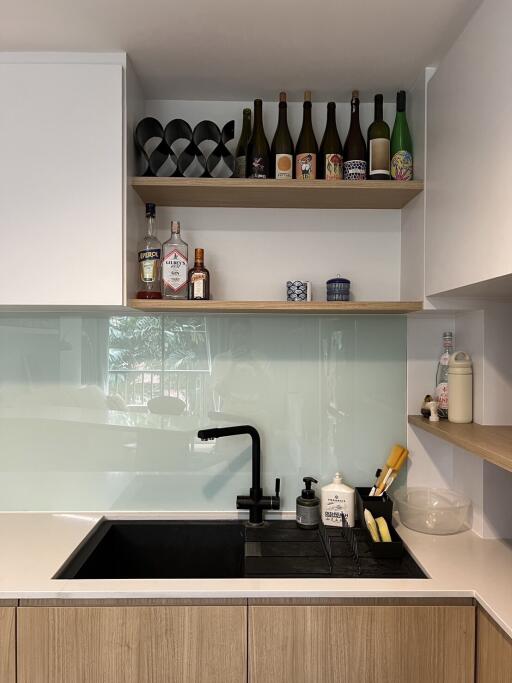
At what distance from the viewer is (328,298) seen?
1822mm

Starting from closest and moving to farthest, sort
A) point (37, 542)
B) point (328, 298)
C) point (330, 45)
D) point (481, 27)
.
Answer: point (481, 27)
point (330, 45)
point (37, 542)
point (328, 298)

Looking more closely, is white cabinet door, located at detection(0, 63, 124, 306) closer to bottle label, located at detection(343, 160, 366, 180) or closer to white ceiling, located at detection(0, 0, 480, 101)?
white ceiling, located at detection(0, 0, 480, 101)

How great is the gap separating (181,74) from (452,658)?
1865mm

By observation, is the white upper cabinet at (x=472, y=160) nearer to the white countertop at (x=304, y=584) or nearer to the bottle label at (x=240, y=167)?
the bottle label at (x=240, y=167)

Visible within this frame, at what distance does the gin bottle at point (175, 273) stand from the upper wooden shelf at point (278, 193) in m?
0.13

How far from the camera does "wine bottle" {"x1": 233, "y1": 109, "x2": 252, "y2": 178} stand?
179 centimetres

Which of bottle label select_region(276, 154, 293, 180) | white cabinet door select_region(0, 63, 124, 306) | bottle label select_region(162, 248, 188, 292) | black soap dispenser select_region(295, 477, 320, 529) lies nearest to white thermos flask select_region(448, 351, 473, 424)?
black soap dispenser select_region(295, 477, 320, 529)

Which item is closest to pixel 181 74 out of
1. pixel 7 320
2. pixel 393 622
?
pixel 7 320

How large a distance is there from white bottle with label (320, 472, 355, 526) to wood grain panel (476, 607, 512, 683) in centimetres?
54

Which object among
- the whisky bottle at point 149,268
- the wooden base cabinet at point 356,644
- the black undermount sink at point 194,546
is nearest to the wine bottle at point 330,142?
the whisky bottle at point 149,268

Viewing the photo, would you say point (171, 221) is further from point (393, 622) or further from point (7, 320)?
point (393, 622)

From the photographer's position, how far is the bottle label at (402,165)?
173 cm

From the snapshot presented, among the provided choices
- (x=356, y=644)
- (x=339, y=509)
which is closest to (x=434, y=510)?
(x=339, y=509)

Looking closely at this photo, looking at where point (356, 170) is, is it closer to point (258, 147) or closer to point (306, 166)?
point (306, 166)
